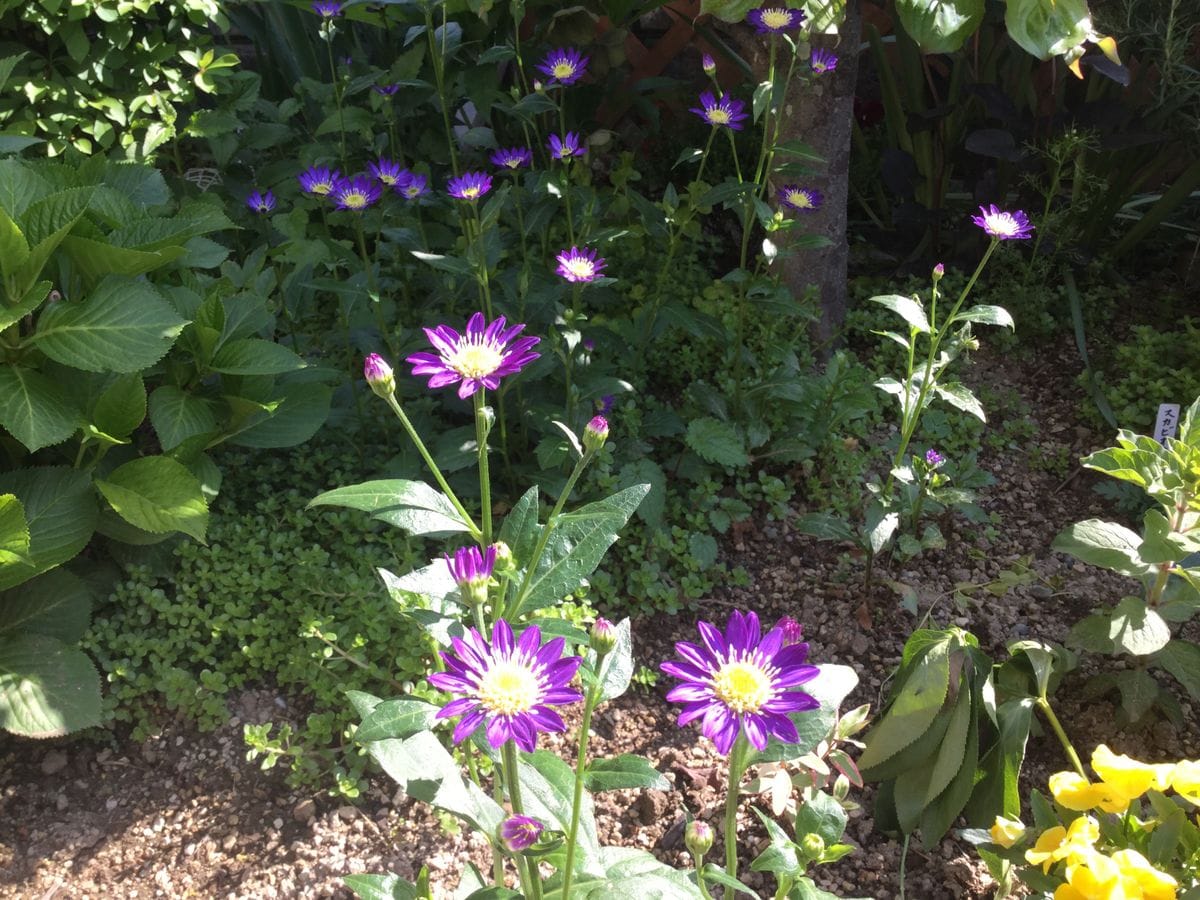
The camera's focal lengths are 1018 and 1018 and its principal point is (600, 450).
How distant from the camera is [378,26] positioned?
8.58ft

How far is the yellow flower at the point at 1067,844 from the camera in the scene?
3.17 feet

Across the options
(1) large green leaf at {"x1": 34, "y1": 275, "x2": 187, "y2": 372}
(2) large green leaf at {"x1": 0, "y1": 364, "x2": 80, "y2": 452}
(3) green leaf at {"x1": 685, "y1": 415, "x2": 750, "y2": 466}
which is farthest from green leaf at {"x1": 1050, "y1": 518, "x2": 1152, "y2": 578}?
(2) large green leaf at {"x1": 0, "y1": 364, "x2": 80, "y2": 452}

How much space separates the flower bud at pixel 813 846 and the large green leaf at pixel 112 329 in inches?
45.0

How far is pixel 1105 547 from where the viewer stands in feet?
4.62

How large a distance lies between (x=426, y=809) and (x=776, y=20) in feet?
4.63

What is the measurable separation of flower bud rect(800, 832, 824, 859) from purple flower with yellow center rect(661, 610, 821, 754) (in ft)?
0.54

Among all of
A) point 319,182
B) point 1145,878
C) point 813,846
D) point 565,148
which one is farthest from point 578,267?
point 1145,878

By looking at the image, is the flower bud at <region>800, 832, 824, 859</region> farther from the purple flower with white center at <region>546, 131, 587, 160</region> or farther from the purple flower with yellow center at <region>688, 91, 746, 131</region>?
the purple flower with white center at <region>546, 131, 587, 160</region>

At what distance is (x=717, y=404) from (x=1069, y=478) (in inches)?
30.7

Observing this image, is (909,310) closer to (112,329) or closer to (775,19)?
(775,19)

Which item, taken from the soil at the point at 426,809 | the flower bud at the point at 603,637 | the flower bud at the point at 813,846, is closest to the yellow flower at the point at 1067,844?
the flower bud at the point at 813,846

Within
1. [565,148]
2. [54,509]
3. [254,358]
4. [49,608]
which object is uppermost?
[565,148]

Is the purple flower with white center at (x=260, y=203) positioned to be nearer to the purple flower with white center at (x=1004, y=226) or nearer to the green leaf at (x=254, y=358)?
the green leaf at (x=254, y=358)

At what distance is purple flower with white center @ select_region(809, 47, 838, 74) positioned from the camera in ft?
6.03
